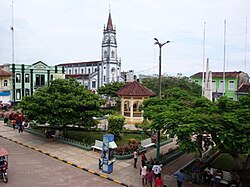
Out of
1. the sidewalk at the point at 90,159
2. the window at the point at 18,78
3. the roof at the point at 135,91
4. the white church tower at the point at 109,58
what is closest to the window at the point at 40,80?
the window at the point at 18,78

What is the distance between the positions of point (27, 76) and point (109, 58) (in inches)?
839

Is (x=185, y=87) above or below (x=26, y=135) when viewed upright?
above

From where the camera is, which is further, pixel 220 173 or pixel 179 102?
pixel 179 102

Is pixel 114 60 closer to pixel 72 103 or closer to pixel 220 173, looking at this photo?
pixel 72 103

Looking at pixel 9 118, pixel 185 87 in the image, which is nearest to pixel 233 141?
pixel 9 118

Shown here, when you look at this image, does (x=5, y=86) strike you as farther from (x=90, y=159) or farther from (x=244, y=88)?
(x=244, y=88)

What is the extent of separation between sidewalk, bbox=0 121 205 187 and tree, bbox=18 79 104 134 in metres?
1.93

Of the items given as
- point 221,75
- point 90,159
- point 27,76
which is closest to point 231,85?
point 221,75

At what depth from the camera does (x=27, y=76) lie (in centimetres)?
4584

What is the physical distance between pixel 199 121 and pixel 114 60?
52273mm

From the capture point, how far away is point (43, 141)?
2095cm

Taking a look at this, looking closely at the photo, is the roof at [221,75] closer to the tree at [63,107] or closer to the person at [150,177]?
the tree at [63,107]

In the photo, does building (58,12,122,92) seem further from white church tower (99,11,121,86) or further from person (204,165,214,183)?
person (204,165,214,183)

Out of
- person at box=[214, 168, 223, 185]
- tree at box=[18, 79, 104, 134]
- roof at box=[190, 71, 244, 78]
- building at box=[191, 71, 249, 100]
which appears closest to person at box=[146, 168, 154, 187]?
person at box=[214, 168, 223, 185]
